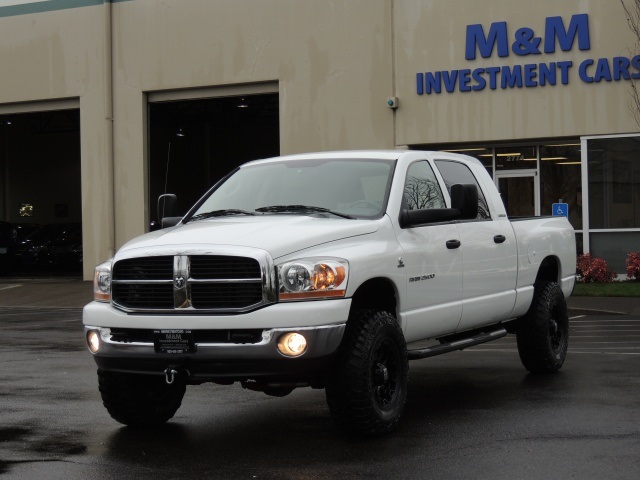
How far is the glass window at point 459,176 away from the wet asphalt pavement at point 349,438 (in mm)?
1614

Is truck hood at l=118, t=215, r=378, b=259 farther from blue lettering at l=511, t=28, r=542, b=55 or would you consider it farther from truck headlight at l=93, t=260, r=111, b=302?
blue lettering at l=511, t=28, r=542, b=55

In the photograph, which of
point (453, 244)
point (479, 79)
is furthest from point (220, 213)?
point (479, 79)

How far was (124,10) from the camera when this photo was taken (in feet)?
95.8

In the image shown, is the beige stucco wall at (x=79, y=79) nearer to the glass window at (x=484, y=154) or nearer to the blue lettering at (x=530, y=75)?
the glass window at (x=484, y=154)

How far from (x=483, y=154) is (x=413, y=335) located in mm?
17593

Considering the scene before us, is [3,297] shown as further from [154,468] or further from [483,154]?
[154,468]

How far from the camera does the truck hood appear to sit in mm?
7816

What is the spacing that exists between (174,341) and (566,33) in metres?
18.5

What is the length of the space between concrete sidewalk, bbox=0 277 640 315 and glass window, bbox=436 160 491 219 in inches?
337

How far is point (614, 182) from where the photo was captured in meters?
24.7

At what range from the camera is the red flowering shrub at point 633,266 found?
2358 cm

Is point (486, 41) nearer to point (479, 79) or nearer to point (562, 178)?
point (479, 79)

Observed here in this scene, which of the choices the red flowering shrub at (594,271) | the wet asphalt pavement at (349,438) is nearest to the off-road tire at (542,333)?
the wet asphalt pavement at (349,438)

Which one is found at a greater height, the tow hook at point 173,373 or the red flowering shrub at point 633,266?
the red flowering shrub at point 633,266
